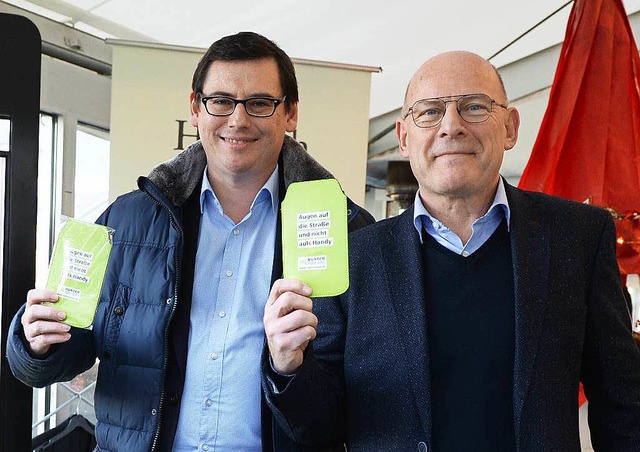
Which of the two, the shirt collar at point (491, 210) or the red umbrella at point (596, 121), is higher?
the red umbrella at point (596, 121)

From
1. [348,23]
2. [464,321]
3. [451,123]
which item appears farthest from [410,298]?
[348,23]

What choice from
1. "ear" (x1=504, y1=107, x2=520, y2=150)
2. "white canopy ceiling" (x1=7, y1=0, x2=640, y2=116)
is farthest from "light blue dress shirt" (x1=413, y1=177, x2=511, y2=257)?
"white canopy ceiling" (x1=7, y1=0, x2=640, y2=116)

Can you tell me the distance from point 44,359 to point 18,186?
1.34 ft

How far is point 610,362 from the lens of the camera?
1404 mm

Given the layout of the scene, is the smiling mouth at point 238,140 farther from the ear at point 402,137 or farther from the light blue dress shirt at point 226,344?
the ear at point 402,137

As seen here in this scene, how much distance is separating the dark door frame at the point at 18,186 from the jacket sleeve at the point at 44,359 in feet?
0.19

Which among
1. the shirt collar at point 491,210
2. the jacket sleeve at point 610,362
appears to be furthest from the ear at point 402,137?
the jacket sleeve at point 610,362

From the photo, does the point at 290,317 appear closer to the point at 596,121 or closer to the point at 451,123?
the point at 451,123

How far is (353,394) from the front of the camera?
1.49m

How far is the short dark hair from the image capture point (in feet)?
5.73

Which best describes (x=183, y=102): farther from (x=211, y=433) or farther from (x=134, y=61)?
(x=211, y=433)

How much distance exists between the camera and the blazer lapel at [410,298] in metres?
1.36

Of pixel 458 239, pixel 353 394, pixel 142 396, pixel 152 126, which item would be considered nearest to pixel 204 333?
pixel 142 396

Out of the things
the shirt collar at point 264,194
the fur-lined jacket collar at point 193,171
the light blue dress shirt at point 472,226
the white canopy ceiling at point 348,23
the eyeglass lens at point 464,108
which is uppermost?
the white canopy ceiling at point 348,23
